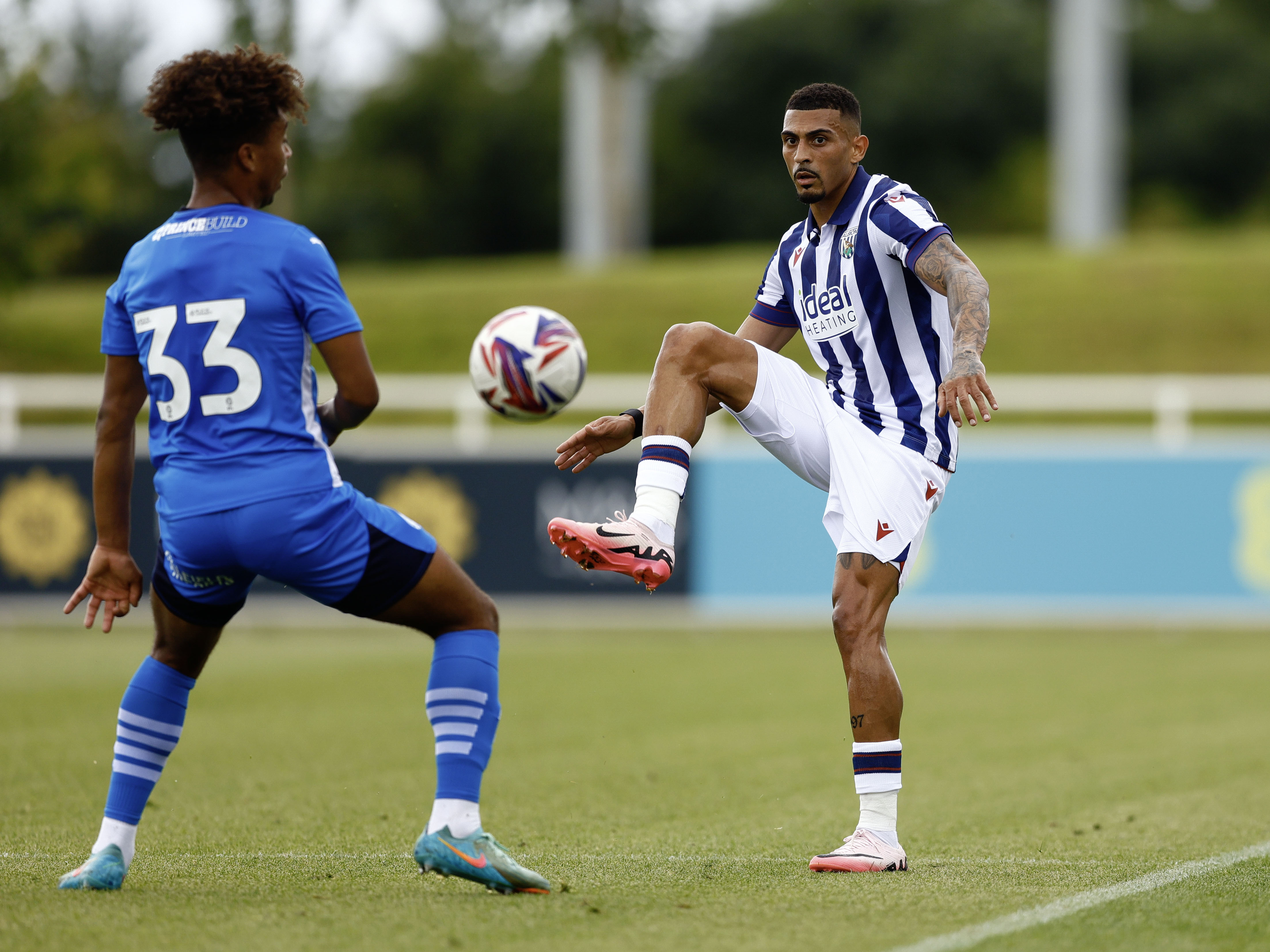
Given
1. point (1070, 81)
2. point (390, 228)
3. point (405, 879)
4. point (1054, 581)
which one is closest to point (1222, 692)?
point (1054, 581)

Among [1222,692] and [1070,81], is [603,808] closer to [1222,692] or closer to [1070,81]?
[1222,692]

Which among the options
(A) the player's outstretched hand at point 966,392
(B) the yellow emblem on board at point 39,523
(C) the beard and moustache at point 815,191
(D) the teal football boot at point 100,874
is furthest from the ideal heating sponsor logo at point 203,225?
(B) the yellow emblem on board at point 39,523

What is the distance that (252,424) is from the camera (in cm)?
423

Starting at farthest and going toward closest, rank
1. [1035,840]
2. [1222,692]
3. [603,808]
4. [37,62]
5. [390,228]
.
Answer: [390,228], [37,62], [1222,692], [603,808], [1035,840]

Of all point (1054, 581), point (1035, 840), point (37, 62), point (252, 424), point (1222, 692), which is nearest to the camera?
point (252, 424)

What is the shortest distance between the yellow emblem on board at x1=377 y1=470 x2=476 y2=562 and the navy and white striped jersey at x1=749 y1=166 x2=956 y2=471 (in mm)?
9416

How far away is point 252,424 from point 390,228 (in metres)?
38.5

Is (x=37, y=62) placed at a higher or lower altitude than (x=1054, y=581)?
higher

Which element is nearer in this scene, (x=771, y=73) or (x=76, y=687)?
(x=76, y=687)

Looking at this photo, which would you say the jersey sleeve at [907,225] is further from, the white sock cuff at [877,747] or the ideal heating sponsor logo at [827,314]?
the white sock cuff at [877,747]

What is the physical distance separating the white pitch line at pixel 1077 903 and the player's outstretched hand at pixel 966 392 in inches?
53.1

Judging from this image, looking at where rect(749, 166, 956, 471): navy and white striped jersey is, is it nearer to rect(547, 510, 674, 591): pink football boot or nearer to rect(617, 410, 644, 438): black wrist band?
rect(617, 410, 644, 438): black wrist band

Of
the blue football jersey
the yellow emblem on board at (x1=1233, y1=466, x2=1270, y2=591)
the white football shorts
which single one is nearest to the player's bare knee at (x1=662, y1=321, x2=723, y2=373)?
the white football shorts

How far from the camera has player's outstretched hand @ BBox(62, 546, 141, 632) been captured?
14.8ft
